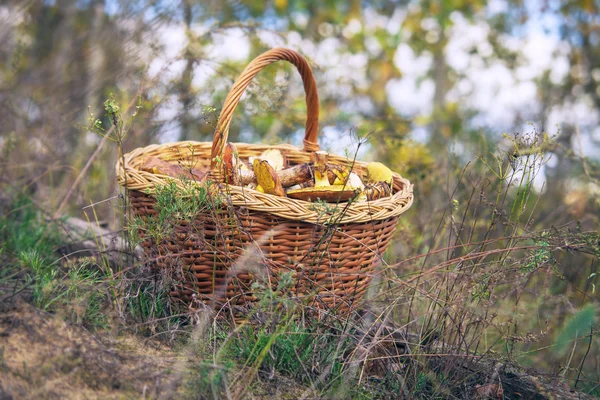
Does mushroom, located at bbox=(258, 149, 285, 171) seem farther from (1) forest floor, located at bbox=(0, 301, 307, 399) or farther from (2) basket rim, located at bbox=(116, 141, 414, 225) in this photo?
(1) forest floor, located at bbox=(0, 301, 307, 399)

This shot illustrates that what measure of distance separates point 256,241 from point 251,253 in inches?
3.3

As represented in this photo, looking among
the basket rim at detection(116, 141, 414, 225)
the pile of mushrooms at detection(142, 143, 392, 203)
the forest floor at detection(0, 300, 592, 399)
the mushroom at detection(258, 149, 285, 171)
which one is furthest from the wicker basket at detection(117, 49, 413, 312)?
the mushroom at detection(258, 149, 285, 171)

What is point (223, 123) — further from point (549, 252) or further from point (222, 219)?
point (549, 252)

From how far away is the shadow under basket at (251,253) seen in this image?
178 cm

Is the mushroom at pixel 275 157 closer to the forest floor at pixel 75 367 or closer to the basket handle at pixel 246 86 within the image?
the basket handle at pixel 246 86

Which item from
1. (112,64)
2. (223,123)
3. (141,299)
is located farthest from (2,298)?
(112,64)

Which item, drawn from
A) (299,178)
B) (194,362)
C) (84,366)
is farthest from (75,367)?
(299,178)

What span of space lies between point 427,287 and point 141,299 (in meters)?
0.99

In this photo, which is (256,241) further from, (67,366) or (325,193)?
(67,366)

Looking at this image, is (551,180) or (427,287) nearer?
(427,287)

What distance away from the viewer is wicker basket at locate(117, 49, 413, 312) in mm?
1774

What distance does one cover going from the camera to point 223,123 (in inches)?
74.1

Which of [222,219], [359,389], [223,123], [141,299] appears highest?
[223,123]

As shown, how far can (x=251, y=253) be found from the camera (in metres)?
1.73
